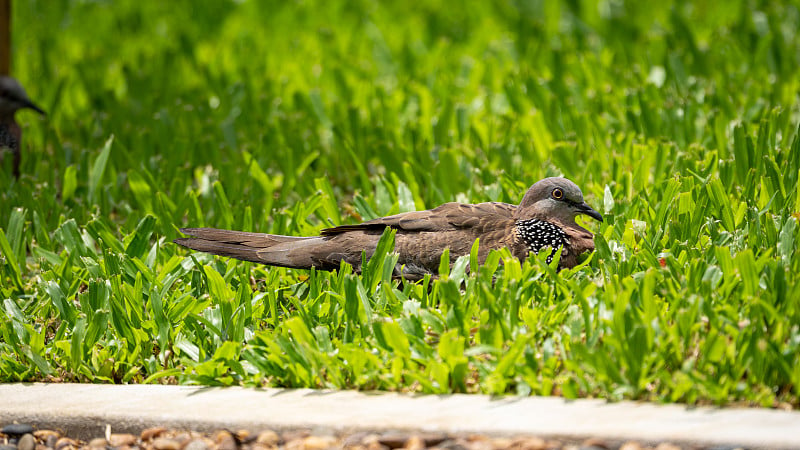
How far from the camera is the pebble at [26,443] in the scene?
3262 millimetres

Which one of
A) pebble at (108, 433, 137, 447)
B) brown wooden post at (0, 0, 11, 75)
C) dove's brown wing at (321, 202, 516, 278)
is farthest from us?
brown wooden post at (0, 0, 11, 75)

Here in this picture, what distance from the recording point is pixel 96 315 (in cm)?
377

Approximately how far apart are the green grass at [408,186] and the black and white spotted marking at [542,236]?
0.41ft

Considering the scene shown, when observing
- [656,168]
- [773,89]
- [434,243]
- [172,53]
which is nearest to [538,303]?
[434,243]

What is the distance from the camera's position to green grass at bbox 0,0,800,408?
332 centimetres

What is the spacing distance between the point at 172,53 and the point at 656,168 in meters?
4.87

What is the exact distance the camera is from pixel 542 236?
4180 millimetres

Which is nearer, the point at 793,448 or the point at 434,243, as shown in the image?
the point at 793,448

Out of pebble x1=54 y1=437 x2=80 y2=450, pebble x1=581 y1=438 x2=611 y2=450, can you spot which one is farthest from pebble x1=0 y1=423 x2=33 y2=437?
pebble x1=581 y1=438 x2=611 y2=450

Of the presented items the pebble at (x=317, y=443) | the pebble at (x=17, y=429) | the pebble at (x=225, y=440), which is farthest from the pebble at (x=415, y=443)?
the pebble at (x=17, y=429)

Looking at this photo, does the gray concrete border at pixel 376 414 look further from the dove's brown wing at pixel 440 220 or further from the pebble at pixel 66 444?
the dove's brown wing at pixel 440 220

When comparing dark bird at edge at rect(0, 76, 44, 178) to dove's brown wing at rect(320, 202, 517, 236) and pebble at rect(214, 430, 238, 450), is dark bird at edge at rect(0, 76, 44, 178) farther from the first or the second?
pebble at rect(214, 430, 238, 450)

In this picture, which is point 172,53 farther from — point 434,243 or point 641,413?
point 641,413

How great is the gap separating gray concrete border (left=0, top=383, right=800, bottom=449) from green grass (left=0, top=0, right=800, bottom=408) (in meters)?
0.11
